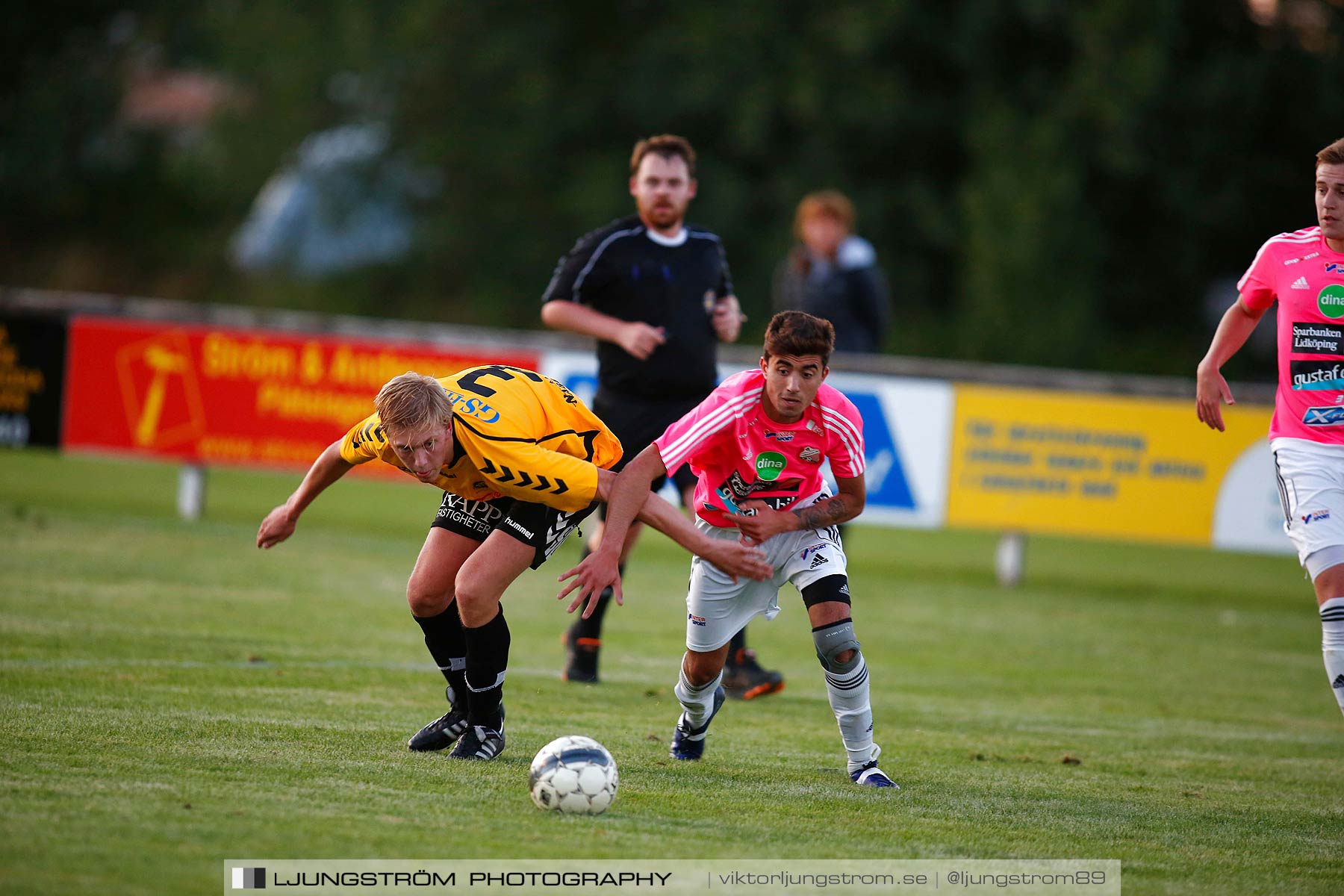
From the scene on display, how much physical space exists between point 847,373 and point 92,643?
6.64 m

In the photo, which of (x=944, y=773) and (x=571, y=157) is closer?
(x=944, y=773)

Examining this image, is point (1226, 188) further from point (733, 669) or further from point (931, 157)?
point (733, 669)

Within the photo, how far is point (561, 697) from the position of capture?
271 inches

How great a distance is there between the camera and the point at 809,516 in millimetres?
5480

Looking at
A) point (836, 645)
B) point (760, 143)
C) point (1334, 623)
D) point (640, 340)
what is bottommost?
point (836, 645)

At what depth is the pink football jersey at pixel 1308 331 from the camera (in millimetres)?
5500

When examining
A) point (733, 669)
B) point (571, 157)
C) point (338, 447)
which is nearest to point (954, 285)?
point (571, 157)

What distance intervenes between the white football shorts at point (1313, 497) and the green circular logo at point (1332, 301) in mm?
480

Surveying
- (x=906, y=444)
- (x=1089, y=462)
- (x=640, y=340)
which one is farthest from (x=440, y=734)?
(x=1089, y=462)

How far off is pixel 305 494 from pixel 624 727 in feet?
5.68

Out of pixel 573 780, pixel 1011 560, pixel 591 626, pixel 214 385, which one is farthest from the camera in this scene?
pixel 214 385

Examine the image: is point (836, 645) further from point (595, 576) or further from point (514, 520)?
point (514, 520)

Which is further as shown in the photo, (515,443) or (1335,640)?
(1335,640)

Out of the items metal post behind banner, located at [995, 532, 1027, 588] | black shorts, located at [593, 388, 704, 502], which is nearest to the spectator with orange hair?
metal post behind banner, located at [995, 532, 1027, 588]
